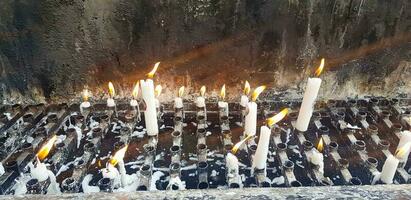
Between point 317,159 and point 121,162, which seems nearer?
point 121,162

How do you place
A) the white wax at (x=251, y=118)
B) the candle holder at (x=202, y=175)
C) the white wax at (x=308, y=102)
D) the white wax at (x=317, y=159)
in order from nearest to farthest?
the candle holder at (x=202, y=175), the white wax at (x=317, y=159), the white wax at (x=251, y=118), the white wax at (x=308, y=102)

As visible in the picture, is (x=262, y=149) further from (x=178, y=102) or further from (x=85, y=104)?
(x=85, y=104)

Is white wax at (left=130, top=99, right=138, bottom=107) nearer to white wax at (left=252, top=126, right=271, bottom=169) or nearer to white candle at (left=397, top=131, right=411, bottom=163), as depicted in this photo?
white wax at (left=252, top=126, right=271, bottom=169)

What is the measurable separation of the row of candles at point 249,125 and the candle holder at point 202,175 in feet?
0.67

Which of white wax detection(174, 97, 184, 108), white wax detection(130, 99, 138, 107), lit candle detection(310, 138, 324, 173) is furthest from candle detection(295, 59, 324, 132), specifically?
white wax detection(130, 99, 138, 107)

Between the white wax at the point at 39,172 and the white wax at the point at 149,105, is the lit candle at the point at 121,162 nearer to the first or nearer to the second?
the white wax at the point at 39,172

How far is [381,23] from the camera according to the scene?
3893mm

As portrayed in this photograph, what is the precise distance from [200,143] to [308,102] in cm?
112

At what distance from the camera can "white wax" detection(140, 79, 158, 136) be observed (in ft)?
11.2

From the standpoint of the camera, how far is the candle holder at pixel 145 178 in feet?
9.29

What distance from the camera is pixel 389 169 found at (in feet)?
9.39

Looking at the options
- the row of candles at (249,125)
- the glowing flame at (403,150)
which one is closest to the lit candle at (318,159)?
the row of candles at (249,125)

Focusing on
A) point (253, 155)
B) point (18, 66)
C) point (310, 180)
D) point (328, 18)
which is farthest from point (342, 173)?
point (18, 66)

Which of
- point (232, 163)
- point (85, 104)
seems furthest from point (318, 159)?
point (85, 104)
